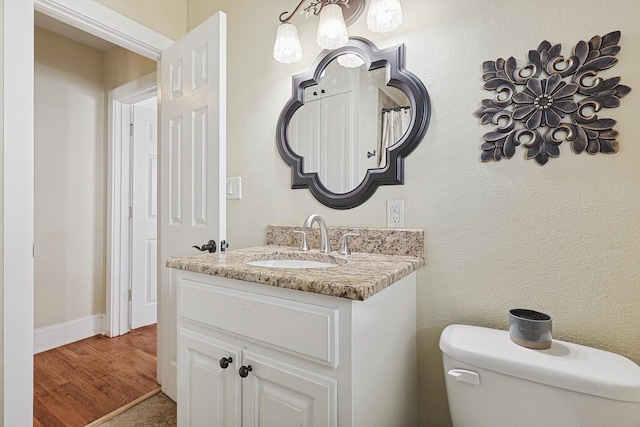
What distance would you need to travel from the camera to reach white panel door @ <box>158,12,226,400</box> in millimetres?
1481

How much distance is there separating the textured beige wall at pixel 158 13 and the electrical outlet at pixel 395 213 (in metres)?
1.72

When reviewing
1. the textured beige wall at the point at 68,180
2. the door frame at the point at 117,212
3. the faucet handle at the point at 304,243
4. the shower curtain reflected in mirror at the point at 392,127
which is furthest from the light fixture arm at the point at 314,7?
the textured beige wall at the point at 68,180

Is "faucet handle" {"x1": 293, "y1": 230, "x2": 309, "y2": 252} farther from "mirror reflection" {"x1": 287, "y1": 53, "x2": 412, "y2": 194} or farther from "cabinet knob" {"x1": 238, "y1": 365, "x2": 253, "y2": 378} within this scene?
"cabinet knob" {"x1": 238, "y1": 365, "x2": 253, "y2": 378}

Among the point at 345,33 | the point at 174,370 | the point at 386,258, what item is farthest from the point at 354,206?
the point at 174,370

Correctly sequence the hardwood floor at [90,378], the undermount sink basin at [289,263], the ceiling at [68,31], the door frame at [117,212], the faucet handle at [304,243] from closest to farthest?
the undermount sink basin at [289,263] < the faucet handle at [304,243] < the hardwood floor at [90,378] < the ceiling at [68,31] < the door frame at [117,212]

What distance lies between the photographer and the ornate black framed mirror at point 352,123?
1.34 meters

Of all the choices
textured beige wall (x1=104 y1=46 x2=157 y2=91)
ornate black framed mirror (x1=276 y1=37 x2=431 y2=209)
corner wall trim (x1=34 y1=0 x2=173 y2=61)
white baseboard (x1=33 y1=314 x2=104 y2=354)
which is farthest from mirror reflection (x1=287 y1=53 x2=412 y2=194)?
white baseboard (x1=33 y1=314 x2=104 y2=354)

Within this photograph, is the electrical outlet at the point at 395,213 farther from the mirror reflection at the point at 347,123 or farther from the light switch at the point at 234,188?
the light switch at the point at 234,188

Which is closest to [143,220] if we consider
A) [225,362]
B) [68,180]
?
[68,180]

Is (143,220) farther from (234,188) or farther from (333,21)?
(333,21)

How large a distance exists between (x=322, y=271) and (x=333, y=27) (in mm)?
1005

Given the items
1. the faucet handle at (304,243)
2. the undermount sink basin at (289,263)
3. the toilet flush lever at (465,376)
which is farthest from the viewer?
the faucet handle at (304,243)

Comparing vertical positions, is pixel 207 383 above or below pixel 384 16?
below

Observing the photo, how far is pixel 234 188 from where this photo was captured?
187cm
